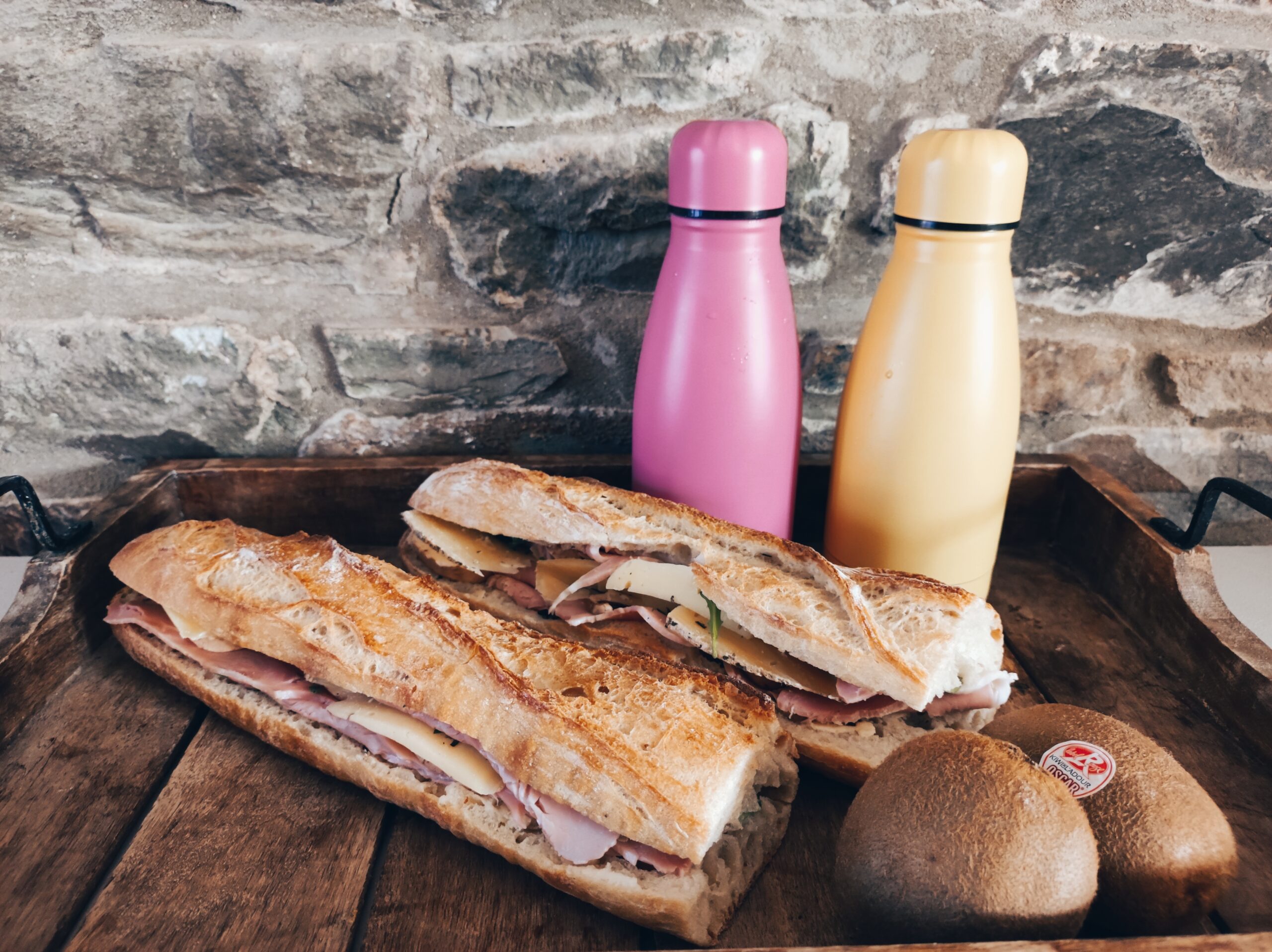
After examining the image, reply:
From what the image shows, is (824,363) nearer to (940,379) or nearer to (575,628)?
(940,379)

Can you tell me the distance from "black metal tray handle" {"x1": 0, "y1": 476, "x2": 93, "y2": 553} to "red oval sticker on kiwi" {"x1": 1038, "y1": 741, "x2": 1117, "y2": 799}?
1210 millimetres

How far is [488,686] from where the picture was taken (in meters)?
0.89

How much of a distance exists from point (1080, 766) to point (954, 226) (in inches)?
23.4

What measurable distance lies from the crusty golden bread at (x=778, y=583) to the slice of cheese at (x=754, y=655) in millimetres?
32

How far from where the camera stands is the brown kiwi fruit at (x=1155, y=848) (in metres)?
0.69

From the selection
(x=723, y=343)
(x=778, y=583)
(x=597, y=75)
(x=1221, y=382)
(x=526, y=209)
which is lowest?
(x=778, y=583)

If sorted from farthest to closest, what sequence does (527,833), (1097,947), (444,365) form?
(444,365) < (527,833) < (1097,947)

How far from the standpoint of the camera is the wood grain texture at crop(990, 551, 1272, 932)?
0.83 m

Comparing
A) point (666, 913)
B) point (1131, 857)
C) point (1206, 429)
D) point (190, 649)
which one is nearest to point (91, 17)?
point (190, 649)

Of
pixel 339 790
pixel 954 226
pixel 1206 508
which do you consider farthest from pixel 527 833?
pixel 1206 508

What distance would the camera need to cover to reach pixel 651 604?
3.64ft

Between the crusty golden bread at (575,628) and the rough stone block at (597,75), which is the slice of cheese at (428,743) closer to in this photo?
the crusty golden bread at (575,628)

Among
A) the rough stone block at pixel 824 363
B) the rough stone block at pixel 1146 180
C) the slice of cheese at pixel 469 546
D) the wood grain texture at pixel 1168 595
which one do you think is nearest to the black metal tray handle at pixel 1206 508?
the wood grain texture at pixel 1168 595

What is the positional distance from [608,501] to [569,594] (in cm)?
14
